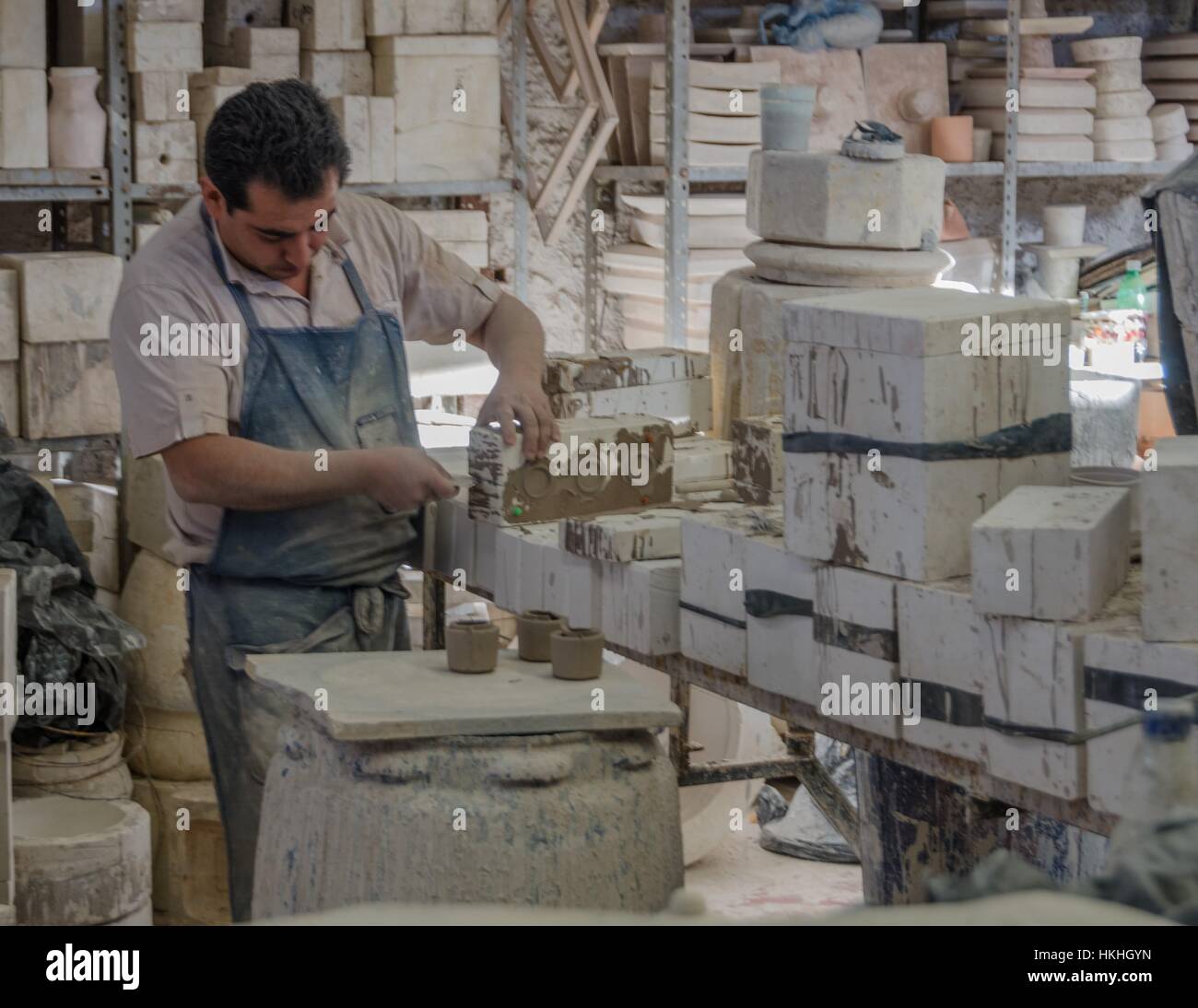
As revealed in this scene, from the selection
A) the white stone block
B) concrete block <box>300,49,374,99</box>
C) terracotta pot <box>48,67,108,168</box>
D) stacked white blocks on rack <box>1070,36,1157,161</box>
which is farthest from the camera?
stacked white blocks on rack <box>1070,36,1157,161</box>

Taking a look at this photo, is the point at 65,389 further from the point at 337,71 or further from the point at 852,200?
the point at 852,200

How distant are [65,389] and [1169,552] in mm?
3631

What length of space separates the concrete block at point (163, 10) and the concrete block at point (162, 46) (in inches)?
0.5

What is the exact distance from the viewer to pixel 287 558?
340cm

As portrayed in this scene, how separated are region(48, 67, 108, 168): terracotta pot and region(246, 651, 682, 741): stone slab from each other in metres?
2.91

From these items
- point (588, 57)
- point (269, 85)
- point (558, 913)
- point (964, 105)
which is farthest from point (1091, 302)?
point (558, 913)

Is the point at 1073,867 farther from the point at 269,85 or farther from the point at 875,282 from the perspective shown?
the point at 269,85

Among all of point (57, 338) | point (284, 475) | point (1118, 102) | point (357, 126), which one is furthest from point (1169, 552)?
point (1118, 102)

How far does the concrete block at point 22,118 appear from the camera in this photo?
17.0 feet

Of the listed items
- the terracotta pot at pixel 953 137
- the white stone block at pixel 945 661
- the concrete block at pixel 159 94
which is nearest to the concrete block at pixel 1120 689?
the white stone block at pixel 945 661

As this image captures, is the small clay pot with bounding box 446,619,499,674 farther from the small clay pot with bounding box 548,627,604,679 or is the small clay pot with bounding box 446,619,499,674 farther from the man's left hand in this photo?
the man's left hand

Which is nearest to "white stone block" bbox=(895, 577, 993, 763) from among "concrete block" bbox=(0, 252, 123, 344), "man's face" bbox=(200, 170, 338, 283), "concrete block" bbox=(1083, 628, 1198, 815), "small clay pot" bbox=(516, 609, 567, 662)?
"concrete block" bbox=(1083, 628, 1198, 815)

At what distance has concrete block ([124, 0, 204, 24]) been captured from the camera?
5355 mm

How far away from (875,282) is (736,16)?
3342mm
